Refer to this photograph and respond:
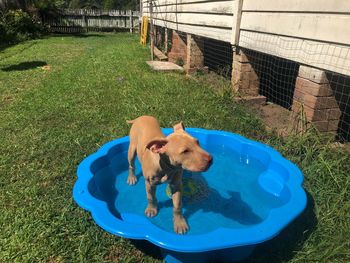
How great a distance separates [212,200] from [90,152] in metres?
1.82

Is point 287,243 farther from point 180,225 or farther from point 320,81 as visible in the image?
point 320,81

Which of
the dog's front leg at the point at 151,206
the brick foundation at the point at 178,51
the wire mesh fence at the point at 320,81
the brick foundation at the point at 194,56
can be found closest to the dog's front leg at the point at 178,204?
the dog's front leg at the point at 151,206

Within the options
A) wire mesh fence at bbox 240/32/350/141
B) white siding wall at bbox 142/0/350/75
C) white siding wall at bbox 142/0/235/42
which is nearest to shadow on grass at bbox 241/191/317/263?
wire mesh fence at bbox 240/32/350/141

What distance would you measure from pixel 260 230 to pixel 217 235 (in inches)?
12.5

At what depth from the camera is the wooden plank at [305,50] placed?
12.6ft

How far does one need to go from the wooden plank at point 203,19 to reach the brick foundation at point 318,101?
8.54 feet

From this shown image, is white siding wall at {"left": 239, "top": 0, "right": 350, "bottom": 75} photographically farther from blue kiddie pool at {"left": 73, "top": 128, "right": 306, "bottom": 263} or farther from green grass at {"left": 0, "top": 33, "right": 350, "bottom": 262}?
blue kiddie pool at {"left": 73, "top": 128, "right": 306, "bottom": 263}

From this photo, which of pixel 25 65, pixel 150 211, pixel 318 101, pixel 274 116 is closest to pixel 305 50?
pixel 318 101

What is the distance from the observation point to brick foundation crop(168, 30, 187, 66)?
10.2 meters

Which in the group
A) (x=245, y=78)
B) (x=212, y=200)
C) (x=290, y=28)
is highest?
(x=290, y=28)

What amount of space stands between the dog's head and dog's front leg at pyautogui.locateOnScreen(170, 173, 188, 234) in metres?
0.34

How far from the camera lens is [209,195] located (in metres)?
3.61

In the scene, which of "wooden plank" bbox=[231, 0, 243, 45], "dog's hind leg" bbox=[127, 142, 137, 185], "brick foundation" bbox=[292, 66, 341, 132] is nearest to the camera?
"dog's hind leg" bbox=[127, 142, 137, 185]

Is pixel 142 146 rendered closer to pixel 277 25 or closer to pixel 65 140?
pixel 65 140
